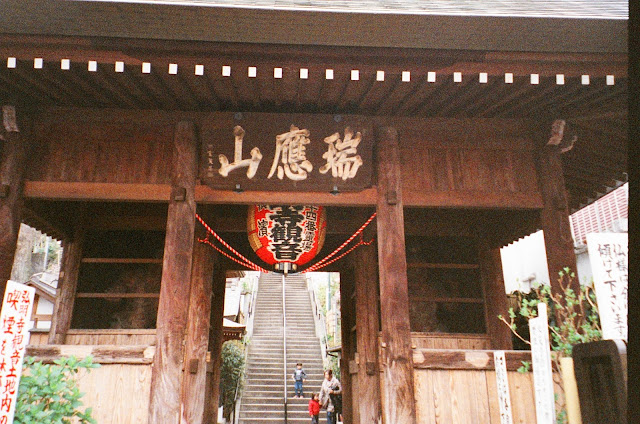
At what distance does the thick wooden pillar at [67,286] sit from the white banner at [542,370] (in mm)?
6223

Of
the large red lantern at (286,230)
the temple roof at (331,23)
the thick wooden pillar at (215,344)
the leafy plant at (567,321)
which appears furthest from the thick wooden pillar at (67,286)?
the leafy plant at (567,321)

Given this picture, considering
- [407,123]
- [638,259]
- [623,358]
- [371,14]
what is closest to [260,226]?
[407,123]

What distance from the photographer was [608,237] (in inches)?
150

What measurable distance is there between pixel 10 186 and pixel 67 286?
8.46 feet

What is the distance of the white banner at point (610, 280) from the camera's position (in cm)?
352

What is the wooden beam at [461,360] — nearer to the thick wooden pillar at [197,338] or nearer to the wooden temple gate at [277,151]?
the wooden temple gate at [277,151]

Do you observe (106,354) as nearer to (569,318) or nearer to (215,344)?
Result: (215,344)

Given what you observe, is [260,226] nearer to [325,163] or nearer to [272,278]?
[325,163]

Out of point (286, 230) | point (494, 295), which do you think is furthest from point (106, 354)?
point (494, 295)

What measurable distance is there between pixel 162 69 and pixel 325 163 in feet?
6.48

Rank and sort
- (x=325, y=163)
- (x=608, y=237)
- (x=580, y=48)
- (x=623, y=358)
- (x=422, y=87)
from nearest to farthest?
(x=623, y=358) < (x=608, y=237) < (x=580, y=48) < (x=422, y=87) < (x=325, y=163)

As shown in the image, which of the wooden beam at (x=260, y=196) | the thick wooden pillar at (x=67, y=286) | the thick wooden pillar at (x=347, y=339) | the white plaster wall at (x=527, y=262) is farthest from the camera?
the white plaster wall at (x=527, y=262)

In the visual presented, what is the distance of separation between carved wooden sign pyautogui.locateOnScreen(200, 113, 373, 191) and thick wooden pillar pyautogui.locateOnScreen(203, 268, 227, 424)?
3.86m

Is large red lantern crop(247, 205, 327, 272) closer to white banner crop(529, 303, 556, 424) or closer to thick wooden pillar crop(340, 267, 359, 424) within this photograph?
white banner crop(529, 303, 556, 424)
